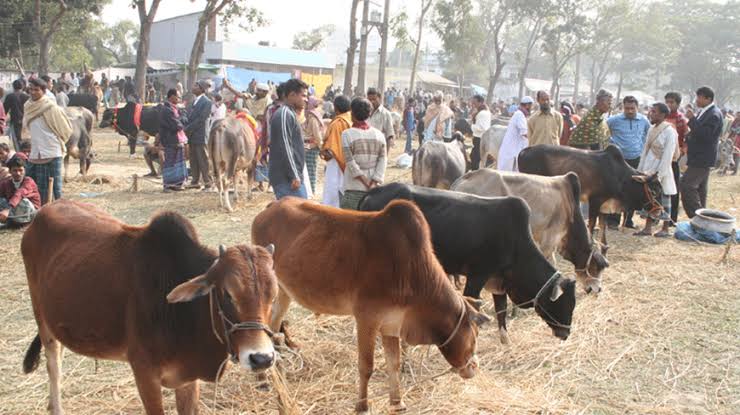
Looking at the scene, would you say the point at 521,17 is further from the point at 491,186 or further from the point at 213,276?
the point at 213,276

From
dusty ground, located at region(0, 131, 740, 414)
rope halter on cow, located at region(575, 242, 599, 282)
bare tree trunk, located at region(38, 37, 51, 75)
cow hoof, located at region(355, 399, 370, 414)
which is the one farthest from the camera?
bare tree trunk, located at region(38, 37, 51, 75)

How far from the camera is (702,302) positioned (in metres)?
6.43

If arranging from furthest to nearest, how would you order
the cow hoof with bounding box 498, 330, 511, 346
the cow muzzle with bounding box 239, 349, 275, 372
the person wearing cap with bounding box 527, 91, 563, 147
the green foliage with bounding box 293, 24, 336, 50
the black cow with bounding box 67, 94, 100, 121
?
the green foliage with bounding box 293, 24, 336, 50 < the black cow with bounding box 67, 94, 100, 121 < the person wearing cap with bounding box 527, 91, 563, 147 < the cow hoof with bounding box 498, 330, 511, 346 < the cow muzzle with bounding box 239, 349, 275, 372

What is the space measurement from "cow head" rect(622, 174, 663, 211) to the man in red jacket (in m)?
7.74

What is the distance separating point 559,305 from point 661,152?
481cm

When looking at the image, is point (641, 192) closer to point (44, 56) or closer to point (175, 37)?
point (44, 56)

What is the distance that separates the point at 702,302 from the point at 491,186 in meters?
2.57

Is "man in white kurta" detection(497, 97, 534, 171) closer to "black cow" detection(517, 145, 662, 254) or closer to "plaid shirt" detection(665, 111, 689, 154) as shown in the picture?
"black cow" detection(517, 145, 662, 254)

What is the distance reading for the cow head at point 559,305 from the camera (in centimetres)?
473

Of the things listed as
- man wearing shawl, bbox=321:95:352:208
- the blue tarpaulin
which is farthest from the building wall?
man wearing shawl, bbox=321:95:352:208

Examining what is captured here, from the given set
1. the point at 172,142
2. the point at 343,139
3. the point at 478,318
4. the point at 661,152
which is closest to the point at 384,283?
the point at 478,318


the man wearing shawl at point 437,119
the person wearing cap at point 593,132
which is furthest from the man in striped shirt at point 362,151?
the man wearing shawl at point 437,119

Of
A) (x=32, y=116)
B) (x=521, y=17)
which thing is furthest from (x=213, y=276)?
(x=521, y=17)

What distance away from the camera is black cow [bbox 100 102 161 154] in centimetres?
1484
